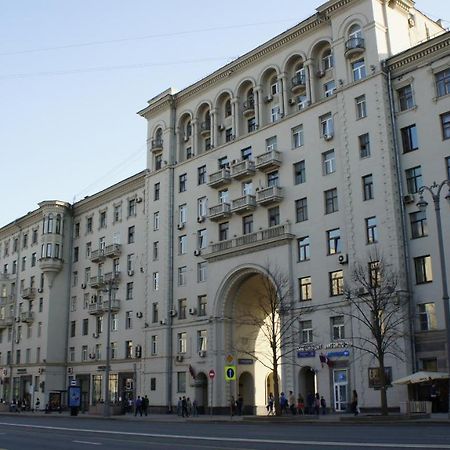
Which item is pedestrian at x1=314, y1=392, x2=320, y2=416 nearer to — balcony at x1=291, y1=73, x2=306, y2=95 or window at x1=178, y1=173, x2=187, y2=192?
balcony at x1=291, y1=73, x2=306, y2=95

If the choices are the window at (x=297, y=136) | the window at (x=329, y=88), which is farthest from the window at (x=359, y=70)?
the window at (x=297, y=136)

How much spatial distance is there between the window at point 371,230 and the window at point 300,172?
664cm

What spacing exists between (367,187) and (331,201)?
10.4 feet

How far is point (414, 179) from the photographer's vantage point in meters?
39.1

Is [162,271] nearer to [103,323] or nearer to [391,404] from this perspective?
[103,323]

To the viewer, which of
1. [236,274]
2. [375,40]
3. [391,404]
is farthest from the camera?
[236,274]

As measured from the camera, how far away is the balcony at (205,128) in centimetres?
5419

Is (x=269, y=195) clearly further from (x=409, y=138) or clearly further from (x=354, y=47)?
(x=354, y=47)

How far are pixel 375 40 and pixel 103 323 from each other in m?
36.3

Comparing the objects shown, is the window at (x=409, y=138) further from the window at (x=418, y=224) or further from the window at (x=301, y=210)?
the window at (x=301, y=210)

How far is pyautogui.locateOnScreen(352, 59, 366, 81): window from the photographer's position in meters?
42.3

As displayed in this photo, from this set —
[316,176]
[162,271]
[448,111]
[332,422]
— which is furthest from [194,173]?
[332,422]

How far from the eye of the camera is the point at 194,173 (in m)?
54.0

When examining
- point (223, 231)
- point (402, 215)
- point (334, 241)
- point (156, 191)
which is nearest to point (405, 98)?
point (402, 215)
